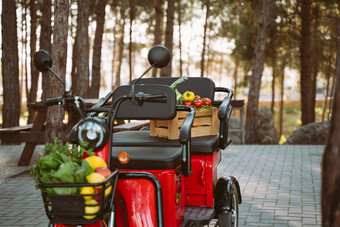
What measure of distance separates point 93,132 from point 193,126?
6.45 feet

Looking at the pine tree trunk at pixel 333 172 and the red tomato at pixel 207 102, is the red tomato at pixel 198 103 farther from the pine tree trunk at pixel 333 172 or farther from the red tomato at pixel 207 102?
the pine tree trunk at pixel 333 172

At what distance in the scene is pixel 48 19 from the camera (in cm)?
1752

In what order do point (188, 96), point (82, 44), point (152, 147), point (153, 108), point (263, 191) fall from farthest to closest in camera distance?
point (82, 44) → point (263, 191) → point (188, 96) → point (152, 147) → point (153, 108)

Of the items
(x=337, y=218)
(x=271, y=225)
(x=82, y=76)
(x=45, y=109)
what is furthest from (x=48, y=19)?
(x=337, y=218)

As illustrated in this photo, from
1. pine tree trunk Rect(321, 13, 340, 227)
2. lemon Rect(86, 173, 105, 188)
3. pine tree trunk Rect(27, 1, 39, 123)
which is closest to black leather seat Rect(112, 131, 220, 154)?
lemon Rect(86, 173, 105, 188)

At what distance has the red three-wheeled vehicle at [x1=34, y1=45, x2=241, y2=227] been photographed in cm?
294

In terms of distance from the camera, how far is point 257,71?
1667 centimetres

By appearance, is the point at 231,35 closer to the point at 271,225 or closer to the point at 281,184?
the point at 281,184

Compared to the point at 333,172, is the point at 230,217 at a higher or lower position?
lower

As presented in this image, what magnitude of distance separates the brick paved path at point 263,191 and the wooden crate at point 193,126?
1.34 metres

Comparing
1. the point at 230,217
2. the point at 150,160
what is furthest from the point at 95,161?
the point at 230,217

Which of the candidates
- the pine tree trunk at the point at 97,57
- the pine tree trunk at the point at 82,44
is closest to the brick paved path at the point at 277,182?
the pine tree trunk at the point at 82,44

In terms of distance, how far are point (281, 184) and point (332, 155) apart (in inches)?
223

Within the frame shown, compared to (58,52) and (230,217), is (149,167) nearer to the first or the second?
(230,217)
